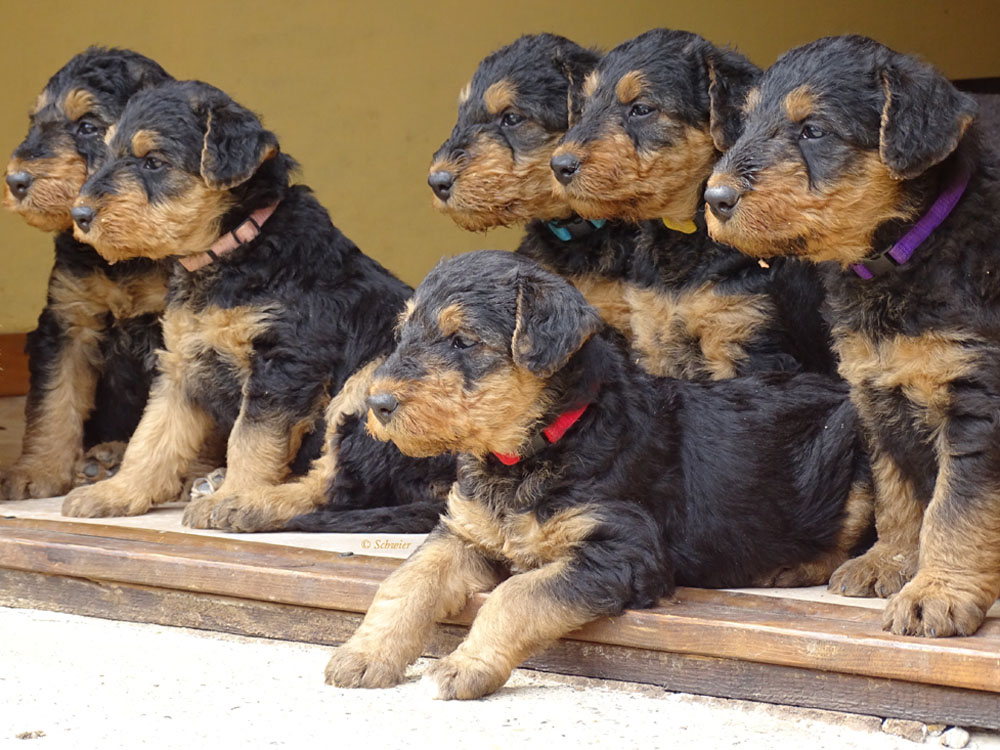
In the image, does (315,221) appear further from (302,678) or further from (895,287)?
(895,287)

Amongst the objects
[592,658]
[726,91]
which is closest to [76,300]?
[726,91]

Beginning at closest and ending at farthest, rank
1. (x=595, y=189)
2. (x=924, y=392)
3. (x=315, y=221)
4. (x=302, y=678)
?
(x=924, y=392) → (x=302, y=678) → (x=595, y=189) → (x=315, y=221)

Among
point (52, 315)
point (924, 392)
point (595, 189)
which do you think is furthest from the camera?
point (52, 315)

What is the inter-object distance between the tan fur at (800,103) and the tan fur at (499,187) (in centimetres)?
139

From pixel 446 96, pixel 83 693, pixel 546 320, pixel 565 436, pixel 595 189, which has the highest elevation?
pixel 446 96

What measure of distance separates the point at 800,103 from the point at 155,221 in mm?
2642

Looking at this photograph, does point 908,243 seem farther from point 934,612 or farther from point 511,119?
point 511,119

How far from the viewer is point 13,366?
9859 mm

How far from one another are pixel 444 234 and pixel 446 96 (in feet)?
3.22

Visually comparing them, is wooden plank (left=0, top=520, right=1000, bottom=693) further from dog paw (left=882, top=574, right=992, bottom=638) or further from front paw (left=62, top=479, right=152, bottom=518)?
front paw (left=62, top=479, right=152, bottom=518)

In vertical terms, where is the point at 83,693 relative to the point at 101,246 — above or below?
below

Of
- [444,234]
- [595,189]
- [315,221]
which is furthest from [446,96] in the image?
[595,189]

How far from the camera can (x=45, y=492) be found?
639cm

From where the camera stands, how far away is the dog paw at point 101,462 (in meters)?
6.70
